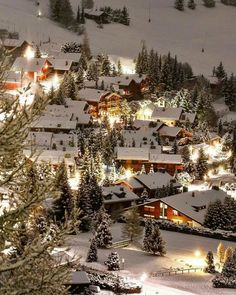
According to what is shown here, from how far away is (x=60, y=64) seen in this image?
7375cm

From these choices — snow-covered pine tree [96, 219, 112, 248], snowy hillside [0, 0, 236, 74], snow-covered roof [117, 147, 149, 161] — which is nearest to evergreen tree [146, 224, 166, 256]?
snow-covered pine tree [96, 219, 112, 248]

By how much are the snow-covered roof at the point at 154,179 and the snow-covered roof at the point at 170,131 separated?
39.1ft

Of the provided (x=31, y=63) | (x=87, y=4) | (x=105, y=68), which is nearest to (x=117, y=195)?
(x=31, y=63)

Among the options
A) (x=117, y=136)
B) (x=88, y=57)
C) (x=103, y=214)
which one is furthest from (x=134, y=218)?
(x=88, y=57)

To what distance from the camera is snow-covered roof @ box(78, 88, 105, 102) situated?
66250 millimetres

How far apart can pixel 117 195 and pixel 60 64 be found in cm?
3401

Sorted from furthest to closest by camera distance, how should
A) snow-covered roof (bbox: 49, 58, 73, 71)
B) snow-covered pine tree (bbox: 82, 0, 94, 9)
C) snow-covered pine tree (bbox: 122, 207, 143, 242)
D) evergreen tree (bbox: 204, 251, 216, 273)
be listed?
1. snow-covered pine tree (bbox: 82, 0, 94, 9)
2. snow-covered roof (bbox: 49, 58, 73, 71)
3. snow-covered pine tree (bbox: 122, 207, 143, 242)
4. evergreen tree (bbox: 204, 251, 216, 273)

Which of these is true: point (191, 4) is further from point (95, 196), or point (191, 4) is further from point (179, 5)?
point (95, 196)

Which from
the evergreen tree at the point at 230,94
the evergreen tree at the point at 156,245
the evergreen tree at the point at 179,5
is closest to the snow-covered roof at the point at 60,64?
the evergreen tree at the point at 230,94

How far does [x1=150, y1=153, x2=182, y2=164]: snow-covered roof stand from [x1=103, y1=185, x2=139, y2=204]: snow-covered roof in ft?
30.8

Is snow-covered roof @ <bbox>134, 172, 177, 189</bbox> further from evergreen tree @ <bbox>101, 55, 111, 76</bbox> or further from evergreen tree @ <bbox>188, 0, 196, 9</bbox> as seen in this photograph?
evergreen tree @ <bbox>188, 0, 196, 9</bbox>

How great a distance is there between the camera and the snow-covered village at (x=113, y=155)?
653 centimetres

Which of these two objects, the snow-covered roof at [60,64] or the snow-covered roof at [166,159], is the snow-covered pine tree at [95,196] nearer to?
the snow-covered roof at [166,159]

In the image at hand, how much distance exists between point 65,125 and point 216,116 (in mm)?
25813
